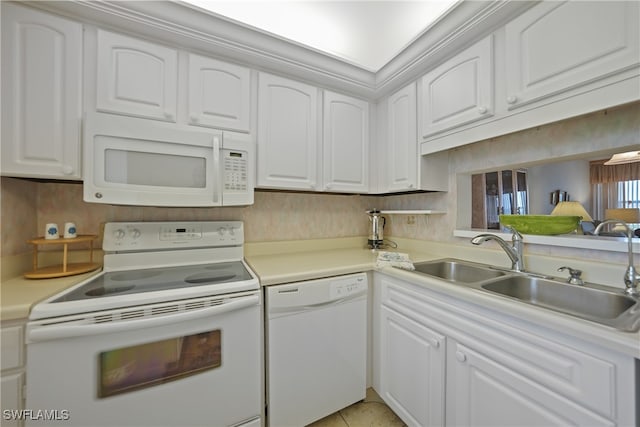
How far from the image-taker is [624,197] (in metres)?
1.15

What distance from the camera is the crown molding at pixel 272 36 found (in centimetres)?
114

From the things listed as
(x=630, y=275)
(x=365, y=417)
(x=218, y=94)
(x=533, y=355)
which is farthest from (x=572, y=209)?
(x=218, y=94)

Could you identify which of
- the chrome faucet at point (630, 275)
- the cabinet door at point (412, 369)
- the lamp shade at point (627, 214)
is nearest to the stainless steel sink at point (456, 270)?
the cabinet door at point (412, 369)

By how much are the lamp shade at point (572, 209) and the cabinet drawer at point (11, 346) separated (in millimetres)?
2465

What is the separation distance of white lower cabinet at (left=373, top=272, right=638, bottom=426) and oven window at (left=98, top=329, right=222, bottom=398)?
0.95 metres

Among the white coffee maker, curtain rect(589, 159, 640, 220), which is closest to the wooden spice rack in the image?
the white coffee maker

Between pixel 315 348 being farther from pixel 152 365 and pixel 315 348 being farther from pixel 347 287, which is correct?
pixel 152 365

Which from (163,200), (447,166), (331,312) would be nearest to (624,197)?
(447,166)

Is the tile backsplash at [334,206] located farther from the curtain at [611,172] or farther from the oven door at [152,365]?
the oven door at [152,365]

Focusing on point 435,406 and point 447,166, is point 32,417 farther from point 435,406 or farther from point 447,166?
point 447,166

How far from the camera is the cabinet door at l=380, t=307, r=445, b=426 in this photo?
110 cm

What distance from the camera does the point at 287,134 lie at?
1631mm

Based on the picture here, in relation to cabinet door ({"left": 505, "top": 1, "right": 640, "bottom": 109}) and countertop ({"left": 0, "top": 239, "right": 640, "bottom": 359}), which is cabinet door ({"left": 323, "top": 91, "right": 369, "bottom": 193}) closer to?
countertop ({"left": 0, "top": 239, "right": 640, "bottom": 359})

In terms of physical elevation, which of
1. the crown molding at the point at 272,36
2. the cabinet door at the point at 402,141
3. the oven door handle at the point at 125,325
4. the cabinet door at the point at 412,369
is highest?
the crown molding at the point at 272,36
